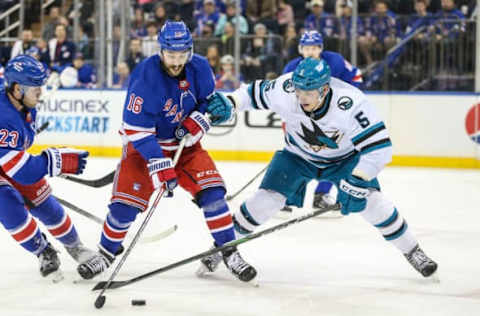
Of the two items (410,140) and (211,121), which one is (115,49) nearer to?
(410,140)

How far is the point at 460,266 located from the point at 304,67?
1368 millimetres

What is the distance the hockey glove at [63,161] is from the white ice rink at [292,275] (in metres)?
0.50

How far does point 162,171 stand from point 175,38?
0.56 meters

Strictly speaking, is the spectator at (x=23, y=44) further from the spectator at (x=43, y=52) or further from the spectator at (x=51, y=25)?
the spectator at (x=51, y=25)

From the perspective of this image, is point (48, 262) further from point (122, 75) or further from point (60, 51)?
point (60, 51)

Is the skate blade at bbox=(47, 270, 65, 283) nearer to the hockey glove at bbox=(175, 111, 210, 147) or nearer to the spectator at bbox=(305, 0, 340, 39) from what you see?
the hockey glove at bbox=(175, 111, 210, 147)

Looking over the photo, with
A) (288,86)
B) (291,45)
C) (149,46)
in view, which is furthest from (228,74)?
(288,86)

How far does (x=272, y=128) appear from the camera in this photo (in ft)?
28.0

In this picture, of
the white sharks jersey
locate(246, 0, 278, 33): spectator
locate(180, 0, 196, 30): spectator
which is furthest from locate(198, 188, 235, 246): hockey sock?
locate(180, 0, 196, 30): spectator

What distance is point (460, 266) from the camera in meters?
4.11

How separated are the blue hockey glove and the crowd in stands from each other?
4782mm

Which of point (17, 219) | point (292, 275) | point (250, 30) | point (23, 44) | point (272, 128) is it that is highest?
point (250, 30)

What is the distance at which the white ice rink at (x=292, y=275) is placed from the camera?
3.33 m

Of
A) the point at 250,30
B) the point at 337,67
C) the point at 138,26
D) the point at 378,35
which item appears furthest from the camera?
the point at 138,26
